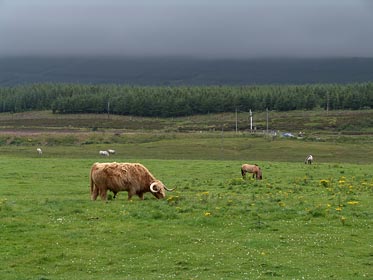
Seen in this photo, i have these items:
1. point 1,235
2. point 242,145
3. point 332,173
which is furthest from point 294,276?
point 242,145

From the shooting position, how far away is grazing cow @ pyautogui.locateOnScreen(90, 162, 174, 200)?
2983 cm

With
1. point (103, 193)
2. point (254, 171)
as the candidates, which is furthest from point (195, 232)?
point (254, 171)

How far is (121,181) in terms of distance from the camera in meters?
30.1

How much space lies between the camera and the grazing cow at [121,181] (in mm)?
29828

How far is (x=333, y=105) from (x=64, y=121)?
3062 inches

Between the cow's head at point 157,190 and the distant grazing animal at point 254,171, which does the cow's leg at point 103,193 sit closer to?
the cow's head at point 157,190

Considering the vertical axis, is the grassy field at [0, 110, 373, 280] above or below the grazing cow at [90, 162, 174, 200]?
below

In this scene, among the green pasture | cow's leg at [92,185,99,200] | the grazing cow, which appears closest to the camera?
the green pasture

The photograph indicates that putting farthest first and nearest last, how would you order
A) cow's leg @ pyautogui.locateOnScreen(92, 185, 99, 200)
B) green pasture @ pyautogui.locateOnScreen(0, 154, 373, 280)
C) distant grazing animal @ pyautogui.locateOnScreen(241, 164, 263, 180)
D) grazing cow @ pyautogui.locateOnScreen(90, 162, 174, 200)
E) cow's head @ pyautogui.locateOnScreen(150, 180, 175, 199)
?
distant grazing animal @ pyautogui.locateOnScreen(241, 164, 263, 180) → cow's head @ pyautogui.locateOnScreen(150, 180, 175, 199) → cow's leg @ pyautogui.locateOnScreen(92, 185, 99, 200) → grazing cow @ pyautogui.locateOnScreen(90, 162, 174, 200) → green pasture @ pyautogui.locateOnScreen(0, 154, 373, 280)

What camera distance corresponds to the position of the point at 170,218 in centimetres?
2444

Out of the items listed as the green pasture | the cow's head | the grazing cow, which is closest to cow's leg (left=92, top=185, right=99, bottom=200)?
the grazing cow

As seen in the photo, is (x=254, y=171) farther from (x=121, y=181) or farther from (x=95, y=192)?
(x=95, y=192)

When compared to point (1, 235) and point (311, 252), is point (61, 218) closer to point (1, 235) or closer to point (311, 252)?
point (1, 235)

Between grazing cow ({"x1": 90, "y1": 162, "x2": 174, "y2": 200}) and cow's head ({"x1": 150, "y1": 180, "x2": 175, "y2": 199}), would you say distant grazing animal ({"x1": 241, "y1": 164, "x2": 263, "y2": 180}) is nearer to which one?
cow's head ({"x1": 150, "y1": 180, "x2": 175, "y2": 199})
